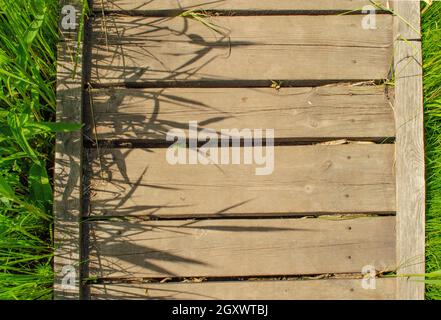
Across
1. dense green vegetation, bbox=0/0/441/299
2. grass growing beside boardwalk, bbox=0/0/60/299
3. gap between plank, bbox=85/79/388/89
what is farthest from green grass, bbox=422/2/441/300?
grass growing beside boardwalk, bbox=0/0/60/299

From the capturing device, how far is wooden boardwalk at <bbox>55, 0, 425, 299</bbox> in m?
1.97

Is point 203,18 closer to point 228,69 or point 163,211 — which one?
point 228,69

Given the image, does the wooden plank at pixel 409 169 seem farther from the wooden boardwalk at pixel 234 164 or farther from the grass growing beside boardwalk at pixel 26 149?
the grass growing beside boardwalk at pixel 26 149

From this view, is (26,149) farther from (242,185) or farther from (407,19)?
(407,19)

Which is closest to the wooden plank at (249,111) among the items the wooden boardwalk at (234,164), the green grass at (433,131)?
the wooden boardwalk at (234,164)

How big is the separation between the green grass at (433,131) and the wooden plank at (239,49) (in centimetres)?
20

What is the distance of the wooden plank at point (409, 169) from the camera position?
2.00 m

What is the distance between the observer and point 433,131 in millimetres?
2125

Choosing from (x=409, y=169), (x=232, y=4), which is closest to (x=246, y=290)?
(x=409, y=169)

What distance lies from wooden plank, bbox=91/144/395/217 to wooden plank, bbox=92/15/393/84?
335 millimetres

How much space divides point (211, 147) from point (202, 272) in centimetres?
53

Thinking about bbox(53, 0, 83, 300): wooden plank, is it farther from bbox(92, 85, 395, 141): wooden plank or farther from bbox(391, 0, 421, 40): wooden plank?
bbox(391, 0, 421, 40): wooden plank

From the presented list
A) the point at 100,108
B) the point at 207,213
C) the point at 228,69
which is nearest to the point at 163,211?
the point at 207,213

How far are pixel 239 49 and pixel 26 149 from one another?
97cm
